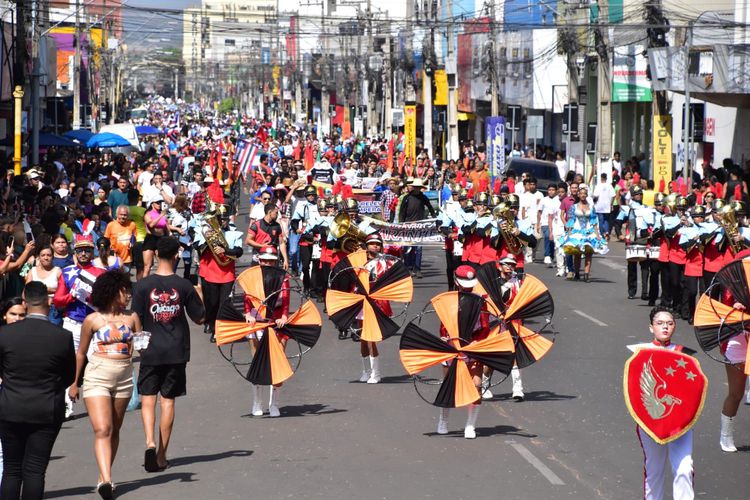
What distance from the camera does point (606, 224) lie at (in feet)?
109

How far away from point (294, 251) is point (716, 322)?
1250 centimetres

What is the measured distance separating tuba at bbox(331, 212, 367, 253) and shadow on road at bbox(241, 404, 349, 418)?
251 inches

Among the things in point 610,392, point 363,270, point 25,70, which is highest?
point 25,70

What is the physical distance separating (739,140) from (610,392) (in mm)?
28059

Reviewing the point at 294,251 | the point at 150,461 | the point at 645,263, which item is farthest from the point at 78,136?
the point at 150,461

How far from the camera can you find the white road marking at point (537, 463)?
1012cm

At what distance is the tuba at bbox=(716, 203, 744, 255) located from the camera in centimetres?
1794

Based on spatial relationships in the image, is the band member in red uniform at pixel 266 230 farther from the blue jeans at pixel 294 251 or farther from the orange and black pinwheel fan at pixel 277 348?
the orange and black pinwheel fan at pixel 277 348

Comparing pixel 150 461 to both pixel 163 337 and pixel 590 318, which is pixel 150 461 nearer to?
pixel 163 337

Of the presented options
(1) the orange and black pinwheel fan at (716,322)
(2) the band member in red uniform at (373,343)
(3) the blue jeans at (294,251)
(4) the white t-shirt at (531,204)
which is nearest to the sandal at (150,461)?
(2) the band member in red uniform at (373,343)

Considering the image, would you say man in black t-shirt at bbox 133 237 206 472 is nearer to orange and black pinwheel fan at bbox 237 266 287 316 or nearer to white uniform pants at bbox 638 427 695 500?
orange and black pinwheel fan at bbox 237 266 287 316

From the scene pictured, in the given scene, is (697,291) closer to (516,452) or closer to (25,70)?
(516,452)

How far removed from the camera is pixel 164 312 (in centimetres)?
1020

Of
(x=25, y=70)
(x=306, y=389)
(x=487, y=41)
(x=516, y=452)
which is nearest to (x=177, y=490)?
(x=516, y=452)
